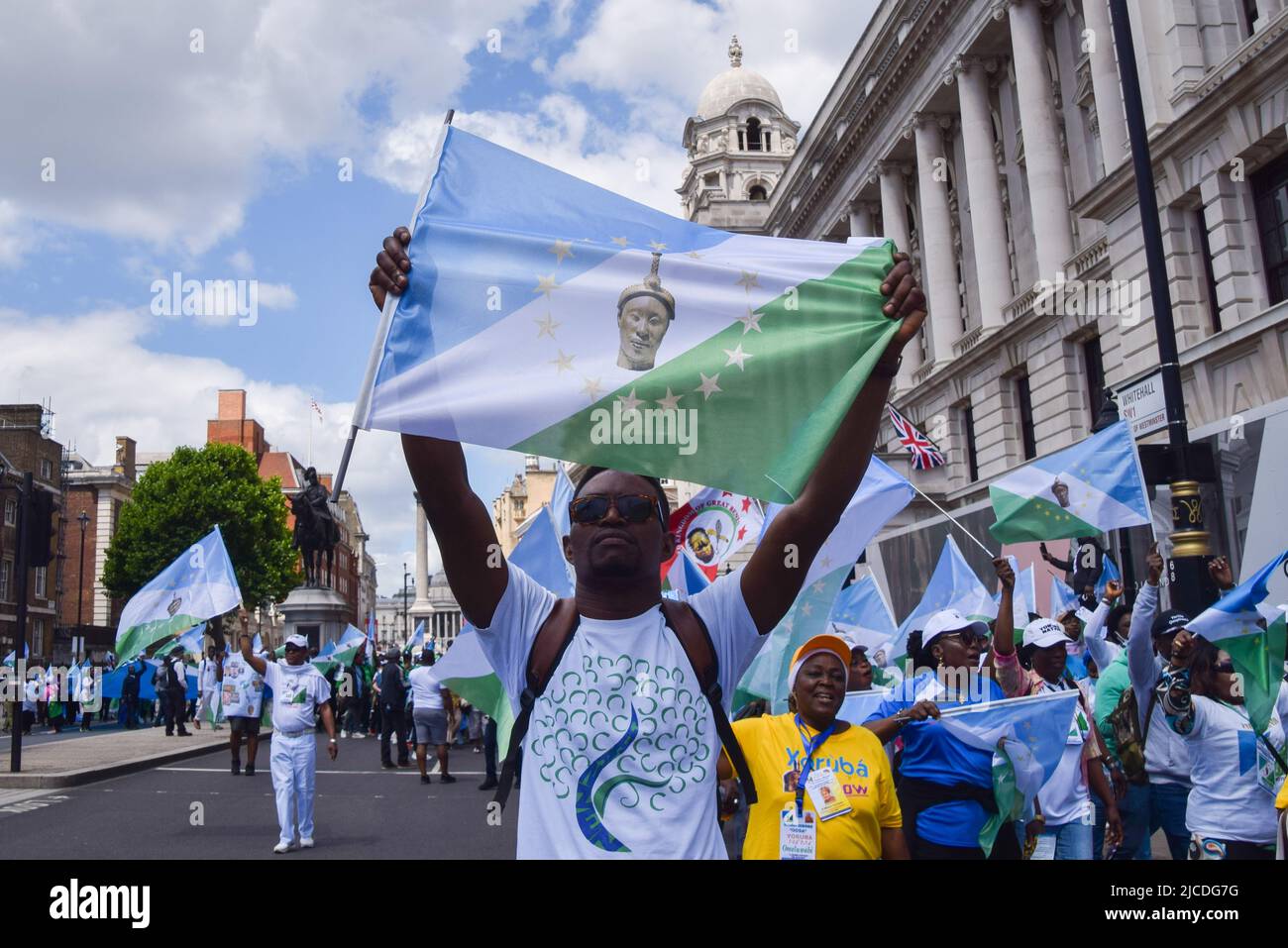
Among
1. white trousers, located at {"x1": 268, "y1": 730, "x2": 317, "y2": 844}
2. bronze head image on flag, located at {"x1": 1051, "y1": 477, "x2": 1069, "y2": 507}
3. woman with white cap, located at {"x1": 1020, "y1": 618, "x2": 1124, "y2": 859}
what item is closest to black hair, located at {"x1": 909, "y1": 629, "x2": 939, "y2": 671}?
woman with white cap, located at {"x1": 1020, "y1": 618, "x2": 1124, "y2": 859}

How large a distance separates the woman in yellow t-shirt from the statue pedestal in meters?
25.4

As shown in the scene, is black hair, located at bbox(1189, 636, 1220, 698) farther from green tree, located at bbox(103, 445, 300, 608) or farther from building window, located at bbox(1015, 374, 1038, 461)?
green tree, located at bbox(103, 445, 300, 608)

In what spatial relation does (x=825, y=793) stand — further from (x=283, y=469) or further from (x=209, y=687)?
(x=283, y=469)

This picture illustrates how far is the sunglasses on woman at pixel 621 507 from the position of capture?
3.17m

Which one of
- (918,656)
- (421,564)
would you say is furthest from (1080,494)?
(421,564)

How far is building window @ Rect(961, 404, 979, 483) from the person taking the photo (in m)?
32.4

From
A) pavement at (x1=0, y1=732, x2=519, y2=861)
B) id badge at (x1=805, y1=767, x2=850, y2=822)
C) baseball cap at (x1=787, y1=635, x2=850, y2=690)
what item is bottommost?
pavement at (x1=0, y1=732, x2=519, y2=861)

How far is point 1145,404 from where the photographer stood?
902 centimetres

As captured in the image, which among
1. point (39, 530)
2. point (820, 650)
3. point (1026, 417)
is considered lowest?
point (820, 650)

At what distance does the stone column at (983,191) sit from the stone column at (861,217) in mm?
9250

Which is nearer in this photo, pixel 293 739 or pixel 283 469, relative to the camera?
pixel 293 739

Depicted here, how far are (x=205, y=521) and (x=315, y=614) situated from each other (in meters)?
29.8

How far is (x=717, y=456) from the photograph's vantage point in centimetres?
350

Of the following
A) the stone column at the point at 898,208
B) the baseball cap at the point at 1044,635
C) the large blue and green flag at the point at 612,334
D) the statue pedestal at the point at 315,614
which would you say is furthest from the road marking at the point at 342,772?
the stone column at the point at 898,208
